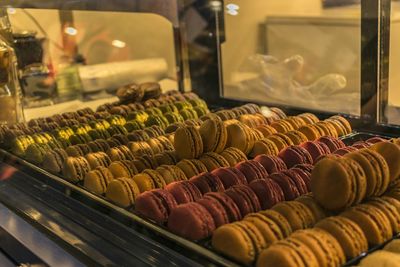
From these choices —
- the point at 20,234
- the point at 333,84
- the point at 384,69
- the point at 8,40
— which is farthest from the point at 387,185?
the point at 8,40

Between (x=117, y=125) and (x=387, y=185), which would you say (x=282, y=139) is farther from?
(x=117, y=125)

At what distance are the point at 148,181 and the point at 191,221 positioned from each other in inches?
8.6

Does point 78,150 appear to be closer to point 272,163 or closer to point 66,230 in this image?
point 66,230

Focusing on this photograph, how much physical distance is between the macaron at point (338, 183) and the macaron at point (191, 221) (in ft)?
0.55

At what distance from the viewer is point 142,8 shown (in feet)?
5.77

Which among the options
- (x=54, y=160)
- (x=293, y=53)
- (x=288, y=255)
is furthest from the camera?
(x=293, y=53)

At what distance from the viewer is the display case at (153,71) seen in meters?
1.04

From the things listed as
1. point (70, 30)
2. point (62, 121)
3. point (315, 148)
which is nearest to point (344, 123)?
point (315, 148)

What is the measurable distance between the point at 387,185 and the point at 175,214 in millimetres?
329

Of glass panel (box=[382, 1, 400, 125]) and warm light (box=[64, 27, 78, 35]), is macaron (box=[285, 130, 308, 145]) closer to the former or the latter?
glass panel (box=[382, 1, 400, 125])

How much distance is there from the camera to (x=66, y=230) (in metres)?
1.05

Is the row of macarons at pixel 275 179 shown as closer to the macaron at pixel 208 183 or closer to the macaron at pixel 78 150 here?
the macaron at pixel 208 183

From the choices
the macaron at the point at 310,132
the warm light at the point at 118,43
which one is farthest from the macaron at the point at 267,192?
the warm light at the point at 118,43

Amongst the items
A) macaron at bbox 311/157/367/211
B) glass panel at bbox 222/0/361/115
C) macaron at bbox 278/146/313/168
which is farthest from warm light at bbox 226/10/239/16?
macaron at bbox 311/157/367/211
